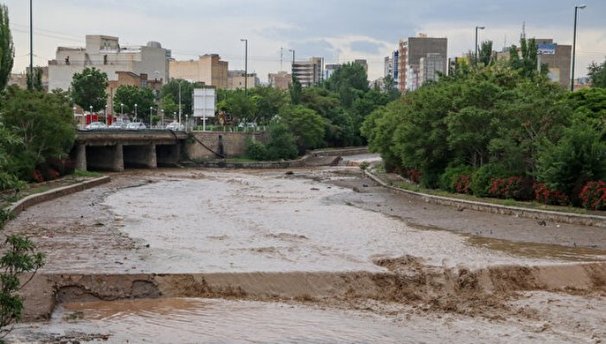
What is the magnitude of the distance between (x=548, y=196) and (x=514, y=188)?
322 cm

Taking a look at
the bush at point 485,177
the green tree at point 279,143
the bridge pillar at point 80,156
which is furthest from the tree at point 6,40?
the green tree at point 279,143

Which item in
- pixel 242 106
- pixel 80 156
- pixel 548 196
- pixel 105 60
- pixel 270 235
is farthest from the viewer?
pixel 105 60

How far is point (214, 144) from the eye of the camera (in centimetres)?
9375

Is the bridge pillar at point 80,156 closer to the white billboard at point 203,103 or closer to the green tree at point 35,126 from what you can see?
the green tree at point 35,126

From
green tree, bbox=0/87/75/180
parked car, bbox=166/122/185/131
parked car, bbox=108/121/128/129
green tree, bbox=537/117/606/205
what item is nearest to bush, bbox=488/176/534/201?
green tree, bbox=537/117/606/205

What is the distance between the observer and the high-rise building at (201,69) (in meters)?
192

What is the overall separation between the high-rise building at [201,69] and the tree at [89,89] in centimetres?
8692

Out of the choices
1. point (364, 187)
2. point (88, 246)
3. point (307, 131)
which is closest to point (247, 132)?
point (307, 131)

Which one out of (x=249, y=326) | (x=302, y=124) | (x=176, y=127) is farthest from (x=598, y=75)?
(x=249, y=326)

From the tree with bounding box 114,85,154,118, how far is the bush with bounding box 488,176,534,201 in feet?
268

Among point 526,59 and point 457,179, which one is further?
point 526,59

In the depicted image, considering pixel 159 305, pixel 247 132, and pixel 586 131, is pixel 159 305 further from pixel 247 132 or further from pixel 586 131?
pixel 247 132

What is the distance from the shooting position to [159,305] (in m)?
19.6

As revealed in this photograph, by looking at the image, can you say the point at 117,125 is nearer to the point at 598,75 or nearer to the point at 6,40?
the point at 6,40
